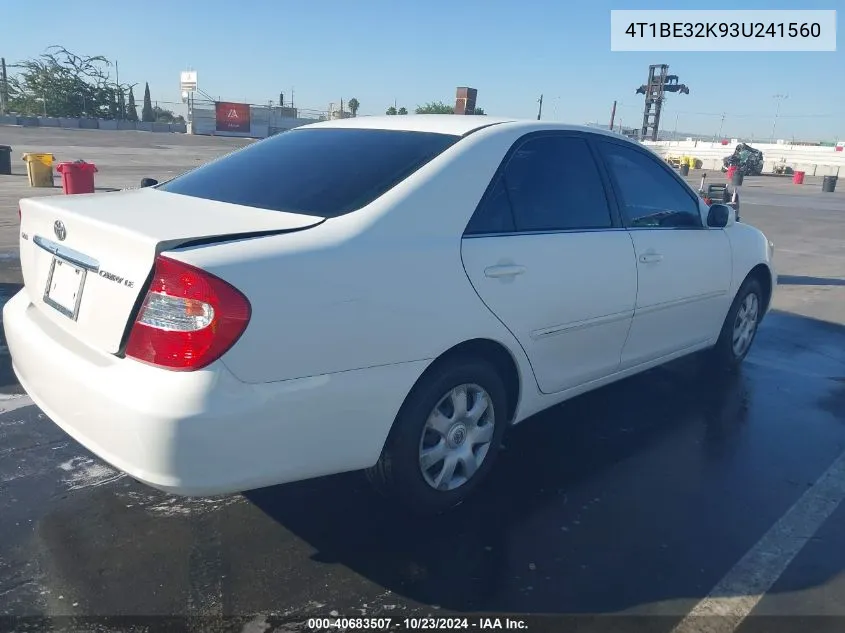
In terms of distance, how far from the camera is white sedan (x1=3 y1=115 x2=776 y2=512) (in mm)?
2270

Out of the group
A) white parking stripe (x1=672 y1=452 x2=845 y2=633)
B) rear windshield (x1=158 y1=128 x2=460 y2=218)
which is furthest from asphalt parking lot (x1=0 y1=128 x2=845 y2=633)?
rear windshield (x1=158 y1=128 x2=460 y2=218)

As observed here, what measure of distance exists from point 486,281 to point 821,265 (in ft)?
31.3

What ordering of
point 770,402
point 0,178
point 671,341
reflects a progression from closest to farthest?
point 671,341, point 770,402, point 0,178

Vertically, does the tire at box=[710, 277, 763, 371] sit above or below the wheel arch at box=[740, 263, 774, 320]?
below

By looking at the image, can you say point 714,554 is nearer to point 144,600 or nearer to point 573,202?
point 573,202

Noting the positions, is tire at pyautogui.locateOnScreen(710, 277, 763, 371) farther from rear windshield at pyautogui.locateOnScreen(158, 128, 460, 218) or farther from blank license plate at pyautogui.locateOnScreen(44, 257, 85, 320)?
blank license plate at pyautogui.locateOnScreen(44, 257, 85, 320)

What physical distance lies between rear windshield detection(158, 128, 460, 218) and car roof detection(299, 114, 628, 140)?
3.3 inches

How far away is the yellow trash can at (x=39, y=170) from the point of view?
15711 mm

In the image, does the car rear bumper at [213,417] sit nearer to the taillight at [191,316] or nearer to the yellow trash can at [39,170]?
the taillight at [191,316]

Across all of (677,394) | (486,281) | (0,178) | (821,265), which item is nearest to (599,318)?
(486,281)

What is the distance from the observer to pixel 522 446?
384cm

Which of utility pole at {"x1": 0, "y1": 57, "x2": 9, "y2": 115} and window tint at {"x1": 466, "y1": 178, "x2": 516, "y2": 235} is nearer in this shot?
window tint at {"x1": 466, "y1": 178, "x2": 516, "y2": 235}

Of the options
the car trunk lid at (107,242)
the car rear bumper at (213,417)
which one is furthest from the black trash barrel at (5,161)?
the car rear bumper at (213,417)

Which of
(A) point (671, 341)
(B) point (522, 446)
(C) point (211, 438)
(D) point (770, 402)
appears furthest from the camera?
(D) point (770, 402)
